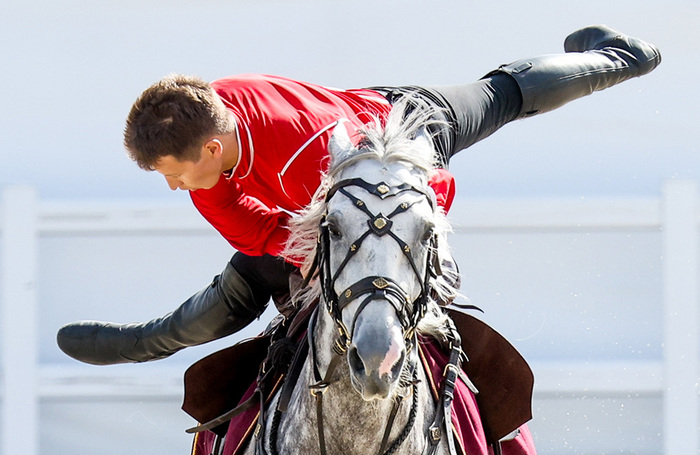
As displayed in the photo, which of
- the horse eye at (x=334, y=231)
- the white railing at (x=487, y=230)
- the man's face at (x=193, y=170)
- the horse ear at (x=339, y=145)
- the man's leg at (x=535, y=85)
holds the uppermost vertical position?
the man's leg at (x=535, y=85)

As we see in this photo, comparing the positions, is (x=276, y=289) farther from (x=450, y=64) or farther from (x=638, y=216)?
(x=450, y=64)

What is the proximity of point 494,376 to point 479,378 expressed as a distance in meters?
0.03

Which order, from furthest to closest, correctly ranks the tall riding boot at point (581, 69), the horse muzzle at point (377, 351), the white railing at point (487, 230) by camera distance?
the white railing at point (487, 230), the tall riding boot at point (581, 69), the horse muzzle at point (377, 351)

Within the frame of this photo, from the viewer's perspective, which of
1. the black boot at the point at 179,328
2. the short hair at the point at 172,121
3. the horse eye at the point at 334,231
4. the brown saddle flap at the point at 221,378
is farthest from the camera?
the black boot at the point at 179,328

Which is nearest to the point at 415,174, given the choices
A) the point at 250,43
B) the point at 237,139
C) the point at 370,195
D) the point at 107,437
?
the point at 370,195

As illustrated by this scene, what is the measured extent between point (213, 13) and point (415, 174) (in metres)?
2.94

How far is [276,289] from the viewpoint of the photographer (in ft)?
7.00

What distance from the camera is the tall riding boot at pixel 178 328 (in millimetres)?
2172

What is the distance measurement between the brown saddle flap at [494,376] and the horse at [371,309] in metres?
0.14

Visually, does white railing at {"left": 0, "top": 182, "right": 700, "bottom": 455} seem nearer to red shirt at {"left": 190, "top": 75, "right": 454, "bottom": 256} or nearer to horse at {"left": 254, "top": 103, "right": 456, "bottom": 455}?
red shirt at {"left": 190, "top": 75, "right": 454, "bottom": 256}

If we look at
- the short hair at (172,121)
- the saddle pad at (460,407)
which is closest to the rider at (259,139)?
the short hair at (172,121)

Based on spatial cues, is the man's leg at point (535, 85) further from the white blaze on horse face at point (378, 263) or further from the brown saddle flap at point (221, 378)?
the white blaze on horse face at point (378, 263)

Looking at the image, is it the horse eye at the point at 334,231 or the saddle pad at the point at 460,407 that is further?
the saddle pad at the point at 460,407

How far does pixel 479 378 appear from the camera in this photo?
6.34ft
